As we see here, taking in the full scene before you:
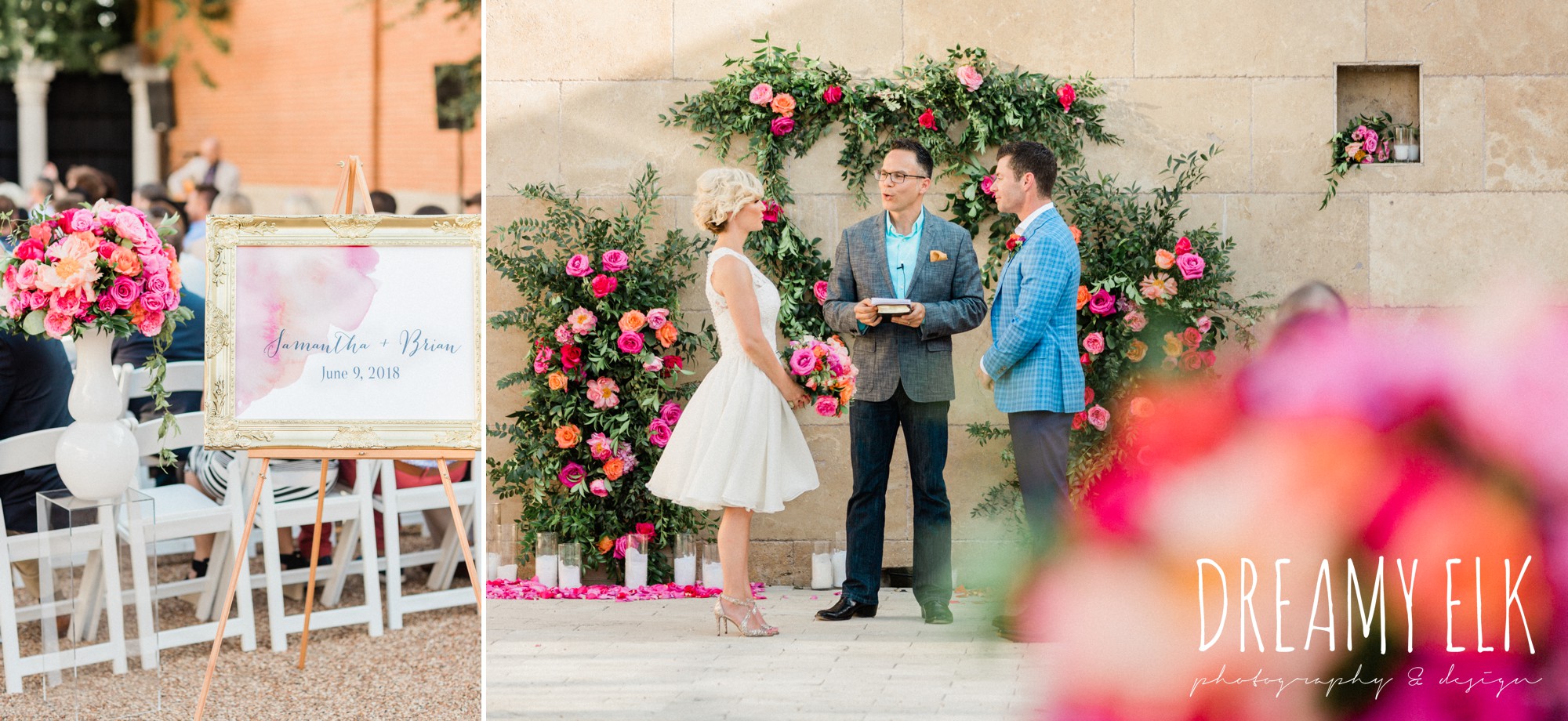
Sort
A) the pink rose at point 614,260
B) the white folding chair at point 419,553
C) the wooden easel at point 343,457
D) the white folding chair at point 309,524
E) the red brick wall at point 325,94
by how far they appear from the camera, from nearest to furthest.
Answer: the wooden easel at point 343,457, the white folding chair at point 309,524, the white folding chair at point 419,553, the pink rose at point 614,260, the red brick wall at point 325,94

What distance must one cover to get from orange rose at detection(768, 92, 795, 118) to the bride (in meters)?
1.05

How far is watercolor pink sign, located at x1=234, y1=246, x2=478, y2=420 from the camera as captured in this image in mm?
3221

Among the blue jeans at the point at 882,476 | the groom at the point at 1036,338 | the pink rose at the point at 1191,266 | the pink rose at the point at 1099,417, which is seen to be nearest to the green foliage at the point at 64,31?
the blue jeans at the point at 882,476

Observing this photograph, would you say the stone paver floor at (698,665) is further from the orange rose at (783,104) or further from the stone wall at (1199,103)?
the orange rose at (783,104)

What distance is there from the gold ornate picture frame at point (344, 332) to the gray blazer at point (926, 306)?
1.16 metres

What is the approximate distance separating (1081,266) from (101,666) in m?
3.36

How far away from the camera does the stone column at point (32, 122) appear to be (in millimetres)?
13633

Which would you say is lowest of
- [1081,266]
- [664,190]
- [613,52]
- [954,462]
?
[954,462]

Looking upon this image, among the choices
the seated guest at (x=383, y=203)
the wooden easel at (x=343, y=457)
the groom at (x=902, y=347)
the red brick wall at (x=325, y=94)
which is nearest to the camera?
the wooden easel at (x=343, y=457)

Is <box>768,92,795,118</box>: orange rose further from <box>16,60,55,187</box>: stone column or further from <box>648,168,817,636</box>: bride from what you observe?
<box>16,60,55,187</box>: stone column

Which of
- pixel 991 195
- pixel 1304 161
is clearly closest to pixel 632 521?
pixel 991 195

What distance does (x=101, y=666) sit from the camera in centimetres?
362

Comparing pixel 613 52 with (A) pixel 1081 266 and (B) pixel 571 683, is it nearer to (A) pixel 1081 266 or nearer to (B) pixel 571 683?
(A) pixel 1081 266

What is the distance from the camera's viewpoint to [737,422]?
3639 mm
